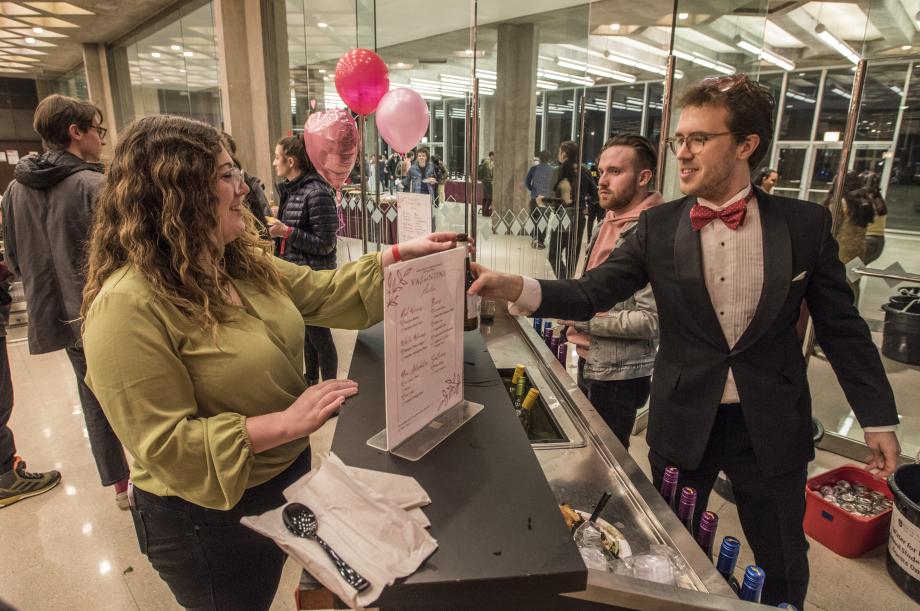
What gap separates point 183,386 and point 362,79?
3.38 meters

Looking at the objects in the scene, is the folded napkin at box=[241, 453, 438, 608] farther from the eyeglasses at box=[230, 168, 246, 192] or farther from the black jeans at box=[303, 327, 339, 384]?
the black jeans at box=[303, 327, 339, 384]

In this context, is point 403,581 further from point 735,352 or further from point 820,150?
point 820,150

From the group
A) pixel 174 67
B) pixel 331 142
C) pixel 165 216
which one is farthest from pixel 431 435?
pixel 174 67

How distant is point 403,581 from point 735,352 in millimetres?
1097

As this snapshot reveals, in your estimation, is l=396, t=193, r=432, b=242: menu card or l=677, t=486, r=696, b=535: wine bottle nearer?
l=677, t=486, r=696, b=535: wine bottle

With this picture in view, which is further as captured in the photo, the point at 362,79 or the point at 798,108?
the point at 798,108

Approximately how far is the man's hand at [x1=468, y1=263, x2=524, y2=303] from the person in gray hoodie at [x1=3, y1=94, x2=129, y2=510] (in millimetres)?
1757

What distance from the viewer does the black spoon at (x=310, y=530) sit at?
2.15 feet

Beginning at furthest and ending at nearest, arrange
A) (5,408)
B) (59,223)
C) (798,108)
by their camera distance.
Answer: (798,108), (5,408), (59,223)

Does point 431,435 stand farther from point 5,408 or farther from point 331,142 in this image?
point 331,142

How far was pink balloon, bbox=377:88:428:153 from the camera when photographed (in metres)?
3.59

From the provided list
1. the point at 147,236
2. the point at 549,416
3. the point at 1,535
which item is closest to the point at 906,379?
the point at 549,416

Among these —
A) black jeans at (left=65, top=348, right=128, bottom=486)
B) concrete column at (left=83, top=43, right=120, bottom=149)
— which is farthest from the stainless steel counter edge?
concrete column at (left=83, top=43, right=120, bottom=149)

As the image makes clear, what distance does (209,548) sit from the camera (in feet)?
3.76
